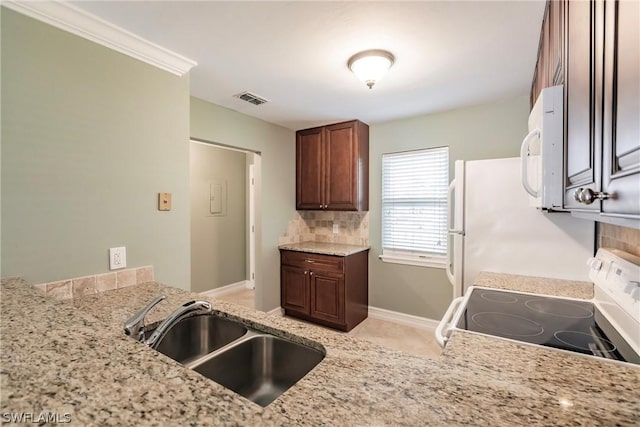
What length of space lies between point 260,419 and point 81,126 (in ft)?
5.77

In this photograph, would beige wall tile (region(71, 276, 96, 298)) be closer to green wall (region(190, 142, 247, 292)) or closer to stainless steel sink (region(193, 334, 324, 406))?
stainless steel sink (region(193, 334, 324, 406))

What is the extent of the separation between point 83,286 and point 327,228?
Result: 8.92 feet

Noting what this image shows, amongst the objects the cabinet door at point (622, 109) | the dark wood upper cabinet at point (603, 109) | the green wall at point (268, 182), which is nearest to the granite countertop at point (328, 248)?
the green wall at point (268, 182)

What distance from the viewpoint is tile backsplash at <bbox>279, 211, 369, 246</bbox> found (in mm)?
3596

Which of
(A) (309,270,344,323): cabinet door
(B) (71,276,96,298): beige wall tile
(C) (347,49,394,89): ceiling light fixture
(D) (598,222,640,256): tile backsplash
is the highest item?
(C) (347,49,394,89): ceiling light fixture

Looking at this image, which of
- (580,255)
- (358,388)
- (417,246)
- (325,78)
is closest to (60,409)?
(358,388)

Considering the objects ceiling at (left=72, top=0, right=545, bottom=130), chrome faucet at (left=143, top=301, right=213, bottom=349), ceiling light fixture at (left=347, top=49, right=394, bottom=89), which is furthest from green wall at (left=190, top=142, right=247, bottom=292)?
chrome faucet at (left=143, top=301, right=213, bottom=349)

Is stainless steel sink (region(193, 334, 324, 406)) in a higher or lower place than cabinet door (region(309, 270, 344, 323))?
higher

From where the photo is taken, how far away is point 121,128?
5.44 feet

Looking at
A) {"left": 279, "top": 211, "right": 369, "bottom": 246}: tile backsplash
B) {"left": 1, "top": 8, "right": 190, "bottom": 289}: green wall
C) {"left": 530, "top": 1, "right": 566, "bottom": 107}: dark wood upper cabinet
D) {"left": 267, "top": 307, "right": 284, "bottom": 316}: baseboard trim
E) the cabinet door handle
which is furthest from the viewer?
{"left": 279, "top": 211, "right": 369, "bottom": 246}: tile backsplash

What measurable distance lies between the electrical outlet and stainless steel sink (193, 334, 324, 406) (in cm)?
105

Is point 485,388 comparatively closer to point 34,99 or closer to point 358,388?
point 358,388

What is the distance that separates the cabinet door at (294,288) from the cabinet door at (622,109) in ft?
9.64

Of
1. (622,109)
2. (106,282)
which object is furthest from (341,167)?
(622,109)
